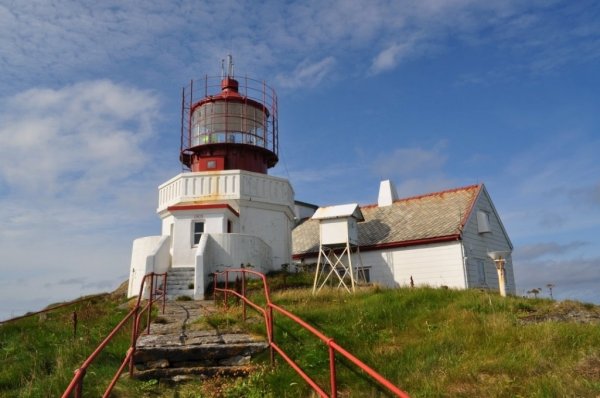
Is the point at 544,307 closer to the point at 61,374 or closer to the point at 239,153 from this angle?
the point at 61,374

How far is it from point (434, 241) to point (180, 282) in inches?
425

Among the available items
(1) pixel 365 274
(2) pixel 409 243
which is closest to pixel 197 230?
(1) pixel 365 274

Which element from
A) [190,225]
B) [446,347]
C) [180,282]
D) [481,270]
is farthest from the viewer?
[481,270]

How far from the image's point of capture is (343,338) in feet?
29.2

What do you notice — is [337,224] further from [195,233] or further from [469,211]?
[469,211]

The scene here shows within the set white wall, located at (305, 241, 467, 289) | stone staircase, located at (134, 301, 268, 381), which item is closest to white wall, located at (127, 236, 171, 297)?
white wall, located at (305, 241, 467, 289)

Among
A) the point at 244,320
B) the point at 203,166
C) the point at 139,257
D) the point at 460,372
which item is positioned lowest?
the point at 460,372

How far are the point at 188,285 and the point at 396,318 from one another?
31.1ft

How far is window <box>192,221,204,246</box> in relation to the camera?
19844 millimetres

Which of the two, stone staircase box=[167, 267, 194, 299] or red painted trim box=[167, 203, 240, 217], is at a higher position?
red painted trim box=[167, 203, 240, 217]

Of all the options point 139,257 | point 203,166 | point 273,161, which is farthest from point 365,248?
point 139,257

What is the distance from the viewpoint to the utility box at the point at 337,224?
2067 centimetres

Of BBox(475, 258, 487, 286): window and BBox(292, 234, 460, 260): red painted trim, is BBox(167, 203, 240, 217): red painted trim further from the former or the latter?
BBox(475, 258, 487, 286): window

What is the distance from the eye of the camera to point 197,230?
20.0m
